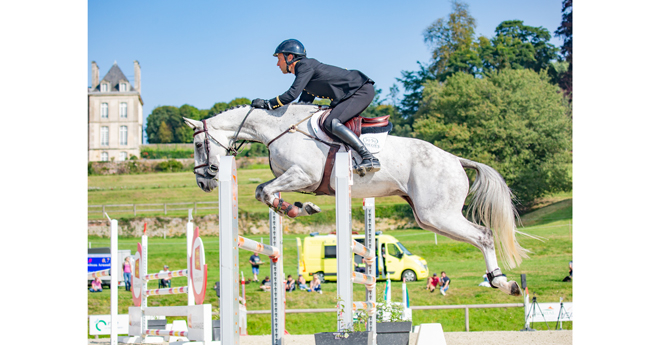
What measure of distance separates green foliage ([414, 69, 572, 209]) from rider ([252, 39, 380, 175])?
78.0 feet

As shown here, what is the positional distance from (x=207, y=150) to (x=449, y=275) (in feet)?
47.5

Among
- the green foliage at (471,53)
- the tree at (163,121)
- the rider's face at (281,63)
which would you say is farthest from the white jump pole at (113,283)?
the tree at (163,121)

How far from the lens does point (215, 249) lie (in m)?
20.8

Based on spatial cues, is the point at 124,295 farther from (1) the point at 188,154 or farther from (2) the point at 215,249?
(1) the point at 188,154

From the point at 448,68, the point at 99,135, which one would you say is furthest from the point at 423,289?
the point at 99,135

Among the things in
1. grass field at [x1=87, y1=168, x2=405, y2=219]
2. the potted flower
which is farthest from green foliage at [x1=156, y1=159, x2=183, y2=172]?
the potted flower

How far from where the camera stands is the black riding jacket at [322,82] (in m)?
4.00

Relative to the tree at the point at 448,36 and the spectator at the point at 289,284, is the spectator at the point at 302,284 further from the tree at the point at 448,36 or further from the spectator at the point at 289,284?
the tree at the point at 448,36

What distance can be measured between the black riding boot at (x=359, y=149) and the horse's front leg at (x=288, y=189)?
356 millimetres

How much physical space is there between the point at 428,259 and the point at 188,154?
101 feet

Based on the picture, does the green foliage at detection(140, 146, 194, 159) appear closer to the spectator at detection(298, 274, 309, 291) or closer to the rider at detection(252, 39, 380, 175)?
the spectator at detection(298, 274, 309, 291)

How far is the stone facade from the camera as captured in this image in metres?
51.5

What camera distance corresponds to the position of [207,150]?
13.8 feet
